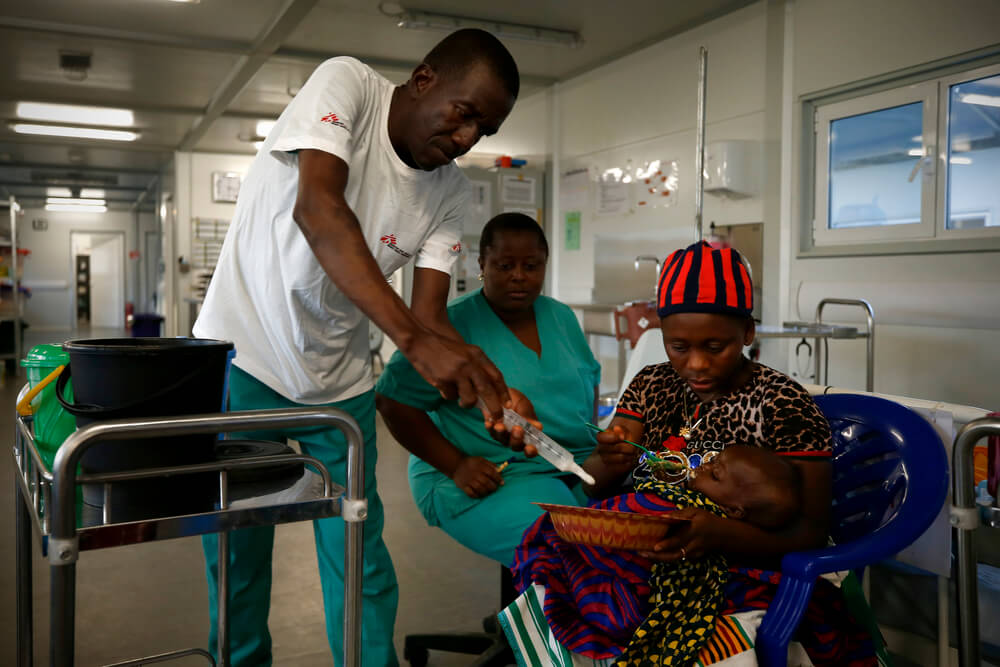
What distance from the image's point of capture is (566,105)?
23.3 ft

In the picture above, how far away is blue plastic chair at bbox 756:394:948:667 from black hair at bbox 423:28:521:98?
2.85 ft

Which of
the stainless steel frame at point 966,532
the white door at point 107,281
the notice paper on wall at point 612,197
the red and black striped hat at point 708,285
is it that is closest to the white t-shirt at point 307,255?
the red and black striped hat at point 708,285

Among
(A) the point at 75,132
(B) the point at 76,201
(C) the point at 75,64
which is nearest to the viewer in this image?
(C) the point at 75,64

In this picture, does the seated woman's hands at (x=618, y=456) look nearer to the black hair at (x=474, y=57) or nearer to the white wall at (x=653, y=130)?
the black hair at (x=474, y=57)

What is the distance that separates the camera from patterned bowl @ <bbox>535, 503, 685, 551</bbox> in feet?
3.58

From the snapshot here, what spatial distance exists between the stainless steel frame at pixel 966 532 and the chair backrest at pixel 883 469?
0.05 metres

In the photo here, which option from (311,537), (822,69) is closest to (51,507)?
(311,537)

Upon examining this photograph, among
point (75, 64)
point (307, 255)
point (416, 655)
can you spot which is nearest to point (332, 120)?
point (307, 255)

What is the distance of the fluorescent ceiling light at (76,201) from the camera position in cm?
1731

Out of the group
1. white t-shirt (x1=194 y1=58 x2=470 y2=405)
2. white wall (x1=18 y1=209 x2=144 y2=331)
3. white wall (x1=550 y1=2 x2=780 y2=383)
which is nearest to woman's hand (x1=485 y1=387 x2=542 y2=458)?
white t-shirt (x1=194 y1=58 x2=470 y2=405)

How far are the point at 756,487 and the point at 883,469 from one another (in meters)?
0.35

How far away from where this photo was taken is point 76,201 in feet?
57.9

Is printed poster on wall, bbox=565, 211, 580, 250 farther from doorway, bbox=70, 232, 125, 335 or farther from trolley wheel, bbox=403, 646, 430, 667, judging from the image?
doorway, bbox=70, 232, 125, 335

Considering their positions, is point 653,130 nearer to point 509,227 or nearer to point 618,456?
point 509,227
